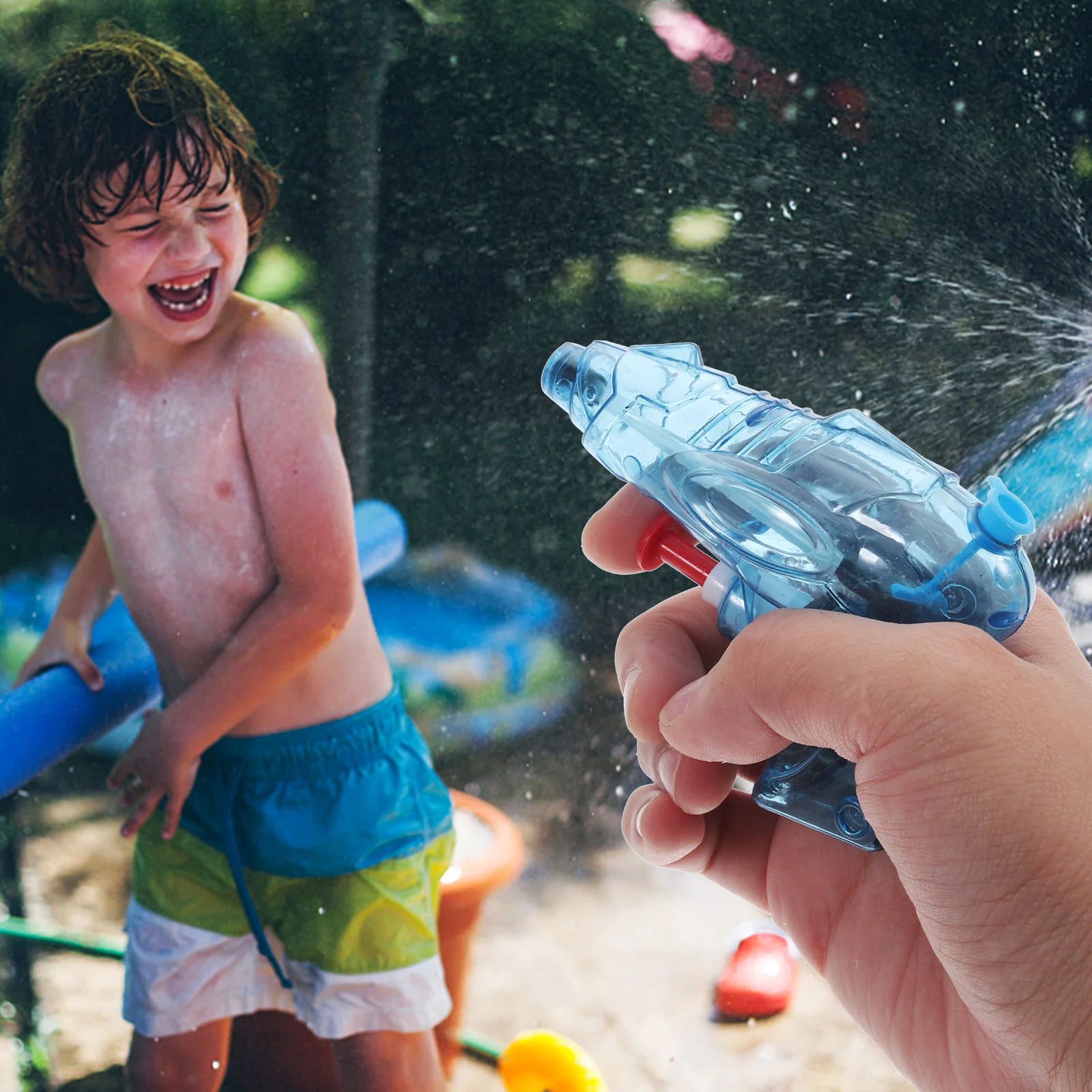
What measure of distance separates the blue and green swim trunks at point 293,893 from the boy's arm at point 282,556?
0.08 feet

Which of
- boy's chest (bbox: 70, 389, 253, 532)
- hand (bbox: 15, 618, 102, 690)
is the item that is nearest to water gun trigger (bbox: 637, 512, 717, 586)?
boy's chest (bbox: 70, 389, 253, 532)

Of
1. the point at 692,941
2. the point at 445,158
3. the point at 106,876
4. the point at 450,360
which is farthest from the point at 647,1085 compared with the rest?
the point at 445,158

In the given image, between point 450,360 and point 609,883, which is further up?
point 450,360

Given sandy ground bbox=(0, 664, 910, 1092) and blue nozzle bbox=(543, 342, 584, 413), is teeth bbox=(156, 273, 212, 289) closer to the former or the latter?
blue nozzle bbox=(543, 342, 584, 413)

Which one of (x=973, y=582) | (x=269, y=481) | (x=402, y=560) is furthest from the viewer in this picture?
(x=402, y=560)

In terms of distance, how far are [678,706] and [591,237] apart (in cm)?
34

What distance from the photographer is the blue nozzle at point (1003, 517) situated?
27cm

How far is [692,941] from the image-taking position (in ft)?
2.26

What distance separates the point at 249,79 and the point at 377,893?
422 millimetres

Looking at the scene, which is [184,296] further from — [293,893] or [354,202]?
[293,893]

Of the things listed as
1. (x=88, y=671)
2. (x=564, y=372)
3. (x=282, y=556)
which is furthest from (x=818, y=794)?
(x=88, y=671)

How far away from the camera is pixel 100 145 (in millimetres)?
457

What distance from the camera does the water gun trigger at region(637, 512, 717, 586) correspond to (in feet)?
1.22

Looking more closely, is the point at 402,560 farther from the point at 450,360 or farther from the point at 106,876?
the point at 106,876
